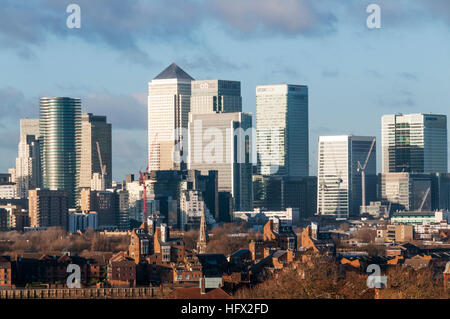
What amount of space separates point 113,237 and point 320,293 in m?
111

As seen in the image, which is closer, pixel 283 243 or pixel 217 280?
pixel 217 280

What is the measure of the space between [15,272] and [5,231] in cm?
8504

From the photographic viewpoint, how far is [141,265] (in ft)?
335

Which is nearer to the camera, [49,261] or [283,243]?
[49,261]

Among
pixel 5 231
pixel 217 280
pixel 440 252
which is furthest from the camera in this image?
pixel 5 231

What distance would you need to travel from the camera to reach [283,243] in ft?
392

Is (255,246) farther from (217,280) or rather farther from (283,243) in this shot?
(217,280)

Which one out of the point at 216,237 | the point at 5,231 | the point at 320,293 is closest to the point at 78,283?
the point at 320,293

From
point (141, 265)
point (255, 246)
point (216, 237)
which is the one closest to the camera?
point (141, 265)
